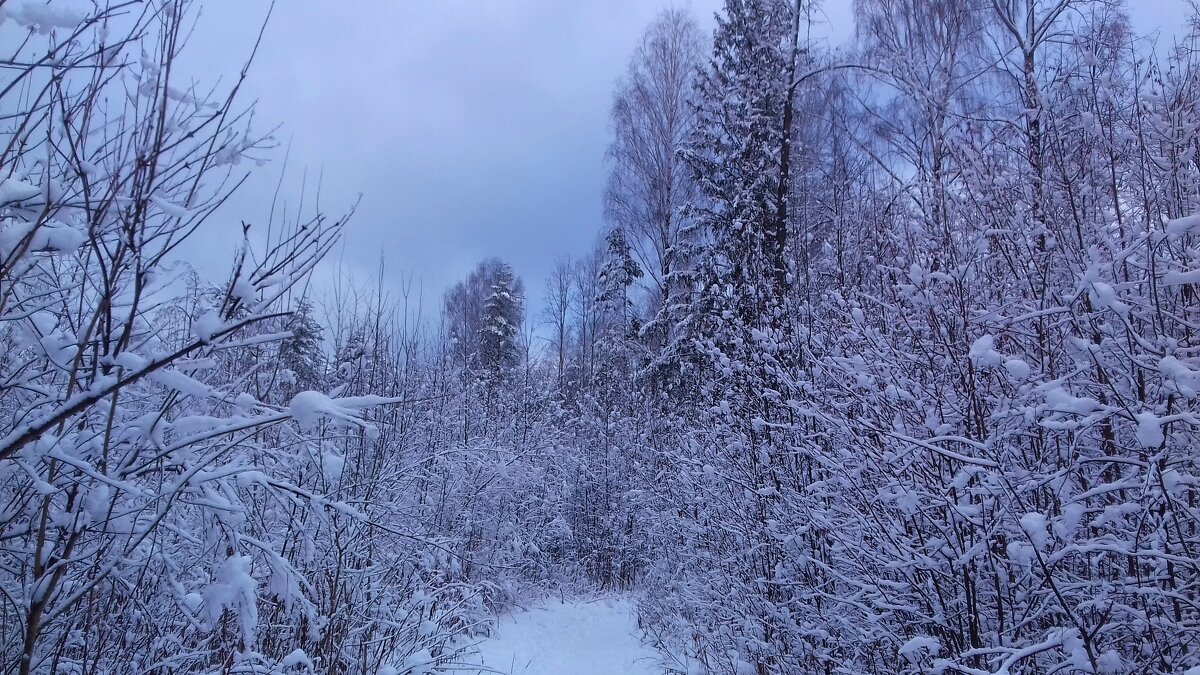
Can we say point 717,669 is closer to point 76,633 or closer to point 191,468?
point 76,633

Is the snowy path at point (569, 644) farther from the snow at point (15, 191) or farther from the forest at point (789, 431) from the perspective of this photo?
the snow at point (15, 191)

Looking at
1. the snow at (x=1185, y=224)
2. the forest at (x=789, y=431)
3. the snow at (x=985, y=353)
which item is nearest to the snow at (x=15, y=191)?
the forest at (x=789, y=431)

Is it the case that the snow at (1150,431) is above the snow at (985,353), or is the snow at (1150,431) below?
below

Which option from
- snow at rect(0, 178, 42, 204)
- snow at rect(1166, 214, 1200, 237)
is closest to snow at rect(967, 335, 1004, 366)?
snow at rect(1166, 214, 1200, 237)

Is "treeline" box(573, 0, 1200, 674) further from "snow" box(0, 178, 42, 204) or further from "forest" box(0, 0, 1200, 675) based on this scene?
"snow" box(0, 178, 42, 204)

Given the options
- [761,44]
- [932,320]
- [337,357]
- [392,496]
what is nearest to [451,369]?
[392,496]

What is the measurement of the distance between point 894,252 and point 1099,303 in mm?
2288

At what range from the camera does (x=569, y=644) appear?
9641 millimetres

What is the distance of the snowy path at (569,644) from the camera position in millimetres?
8164

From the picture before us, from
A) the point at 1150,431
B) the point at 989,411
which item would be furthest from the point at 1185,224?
the point at 989,411

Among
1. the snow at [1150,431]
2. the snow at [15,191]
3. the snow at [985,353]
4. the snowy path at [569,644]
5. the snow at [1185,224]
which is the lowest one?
the snowy path at [569,644]

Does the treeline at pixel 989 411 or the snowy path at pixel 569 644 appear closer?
the treeline at pixel 989 411

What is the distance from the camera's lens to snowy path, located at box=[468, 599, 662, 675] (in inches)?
321

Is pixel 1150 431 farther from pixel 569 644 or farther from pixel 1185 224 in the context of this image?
pixel 569 644
